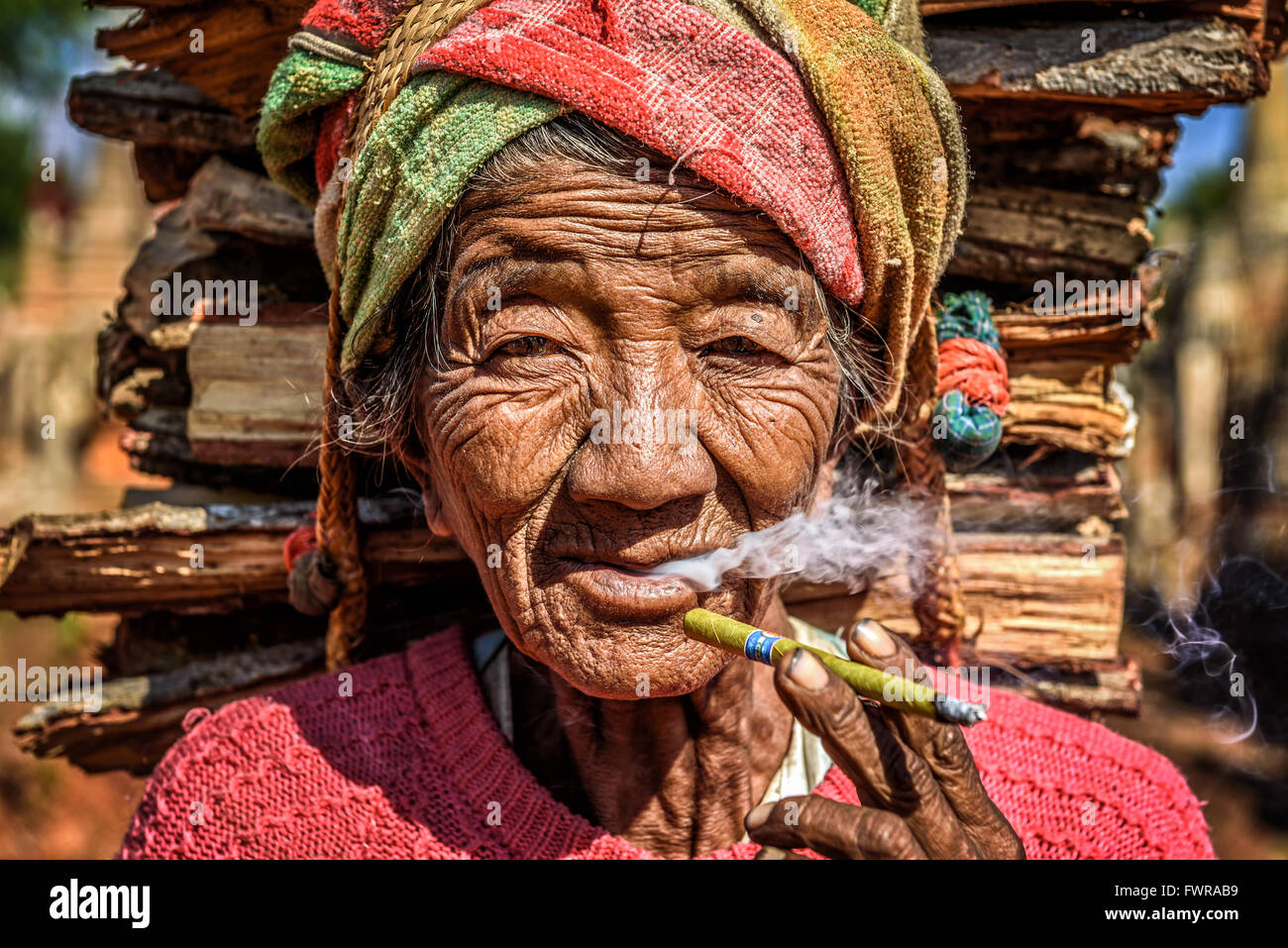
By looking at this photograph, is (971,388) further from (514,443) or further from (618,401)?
(514,443)

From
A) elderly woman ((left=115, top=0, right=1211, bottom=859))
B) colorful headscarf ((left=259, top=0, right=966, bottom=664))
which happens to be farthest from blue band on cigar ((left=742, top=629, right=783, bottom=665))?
colorful headscarf ((left=259, top=0, right=966, bottom=664))

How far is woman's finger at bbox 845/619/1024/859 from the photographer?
1.82m

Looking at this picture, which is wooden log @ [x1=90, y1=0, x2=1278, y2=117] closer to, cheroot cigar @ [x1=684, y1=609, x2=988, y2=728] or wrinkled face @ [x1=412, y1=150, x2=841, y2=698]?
wrinkled face @ [x1=412, y1=150, x2=841, y2=698]

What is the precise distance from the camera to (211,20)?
2.92 metres

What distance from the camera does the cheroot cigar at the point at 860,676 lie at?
4.92 feet

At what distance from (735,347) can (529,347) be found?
41cm

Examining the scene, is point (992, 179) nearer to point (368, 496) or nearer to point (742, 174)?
point (742, 174)

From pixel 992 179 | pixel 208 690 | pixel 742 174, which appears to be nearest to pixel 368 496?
pixel 208 690

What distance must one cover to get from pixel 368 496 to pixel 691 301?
153cm

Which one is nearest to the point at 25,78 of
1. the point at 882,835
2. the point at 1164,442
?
the point at 1164,442

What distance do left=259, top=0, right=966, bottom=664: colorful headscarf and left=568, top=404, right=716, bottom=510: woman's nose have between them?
457 mm

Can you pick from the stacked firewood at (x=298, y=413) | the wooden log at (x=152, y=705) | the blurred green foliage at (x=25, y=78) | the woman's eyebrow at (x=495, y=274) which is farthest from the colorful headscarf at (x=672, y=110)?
the blurred green foliage at (x=25, y=78)

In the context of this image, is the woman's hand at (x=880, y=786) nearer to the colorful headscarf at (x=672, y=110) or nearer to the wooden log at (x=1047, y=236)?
the colorful headscarf at (x=672, y=110)
